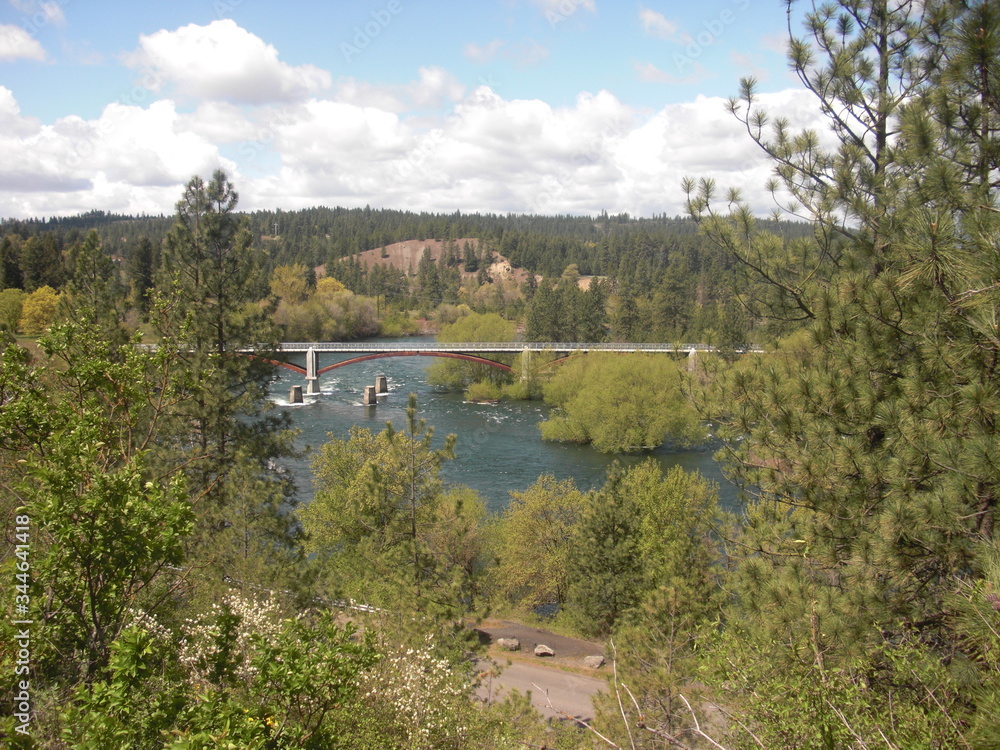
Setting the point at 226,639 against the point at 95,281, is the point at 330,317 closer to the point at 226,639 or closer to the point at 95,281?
the point at 95,281

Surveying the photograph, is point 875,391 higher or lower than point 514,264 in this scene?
lower

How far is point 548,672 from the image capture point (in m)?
13.6

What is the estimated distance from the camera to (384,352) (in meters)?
52.2

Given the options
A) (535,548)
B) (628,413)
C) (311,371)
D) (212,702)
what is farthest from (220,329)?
(311,371)

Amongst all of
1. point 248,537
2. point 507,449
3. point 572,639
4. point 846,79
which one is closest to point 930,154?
point 846,79

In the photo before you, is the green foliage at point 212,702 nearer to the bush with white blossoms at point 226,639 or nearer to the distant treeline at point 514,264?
the bush with white blossoms at point 226,639

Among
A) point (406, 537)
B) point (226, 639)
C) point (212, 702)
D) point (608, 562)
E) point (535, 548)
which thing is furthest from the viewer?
point (535, 548)

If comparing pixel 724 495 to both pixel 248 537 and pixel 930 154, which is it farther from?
pixel 930 154

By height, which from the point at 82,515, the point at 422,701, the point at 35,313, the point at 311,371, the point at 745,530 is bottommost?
the point at 311,371

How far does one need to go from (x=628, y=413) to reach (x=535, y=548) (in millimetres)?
15965

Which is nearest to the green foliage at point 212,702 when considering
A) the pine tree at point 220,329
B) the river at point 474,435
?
the pine tree at point 220,329

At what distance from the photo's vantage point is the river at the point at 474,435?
28.7 meters

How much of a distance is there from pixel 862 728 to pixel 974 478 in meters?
1.87

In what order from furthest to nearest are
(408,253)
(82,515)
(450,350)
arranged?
(408,253), (450,350), (82,515)
